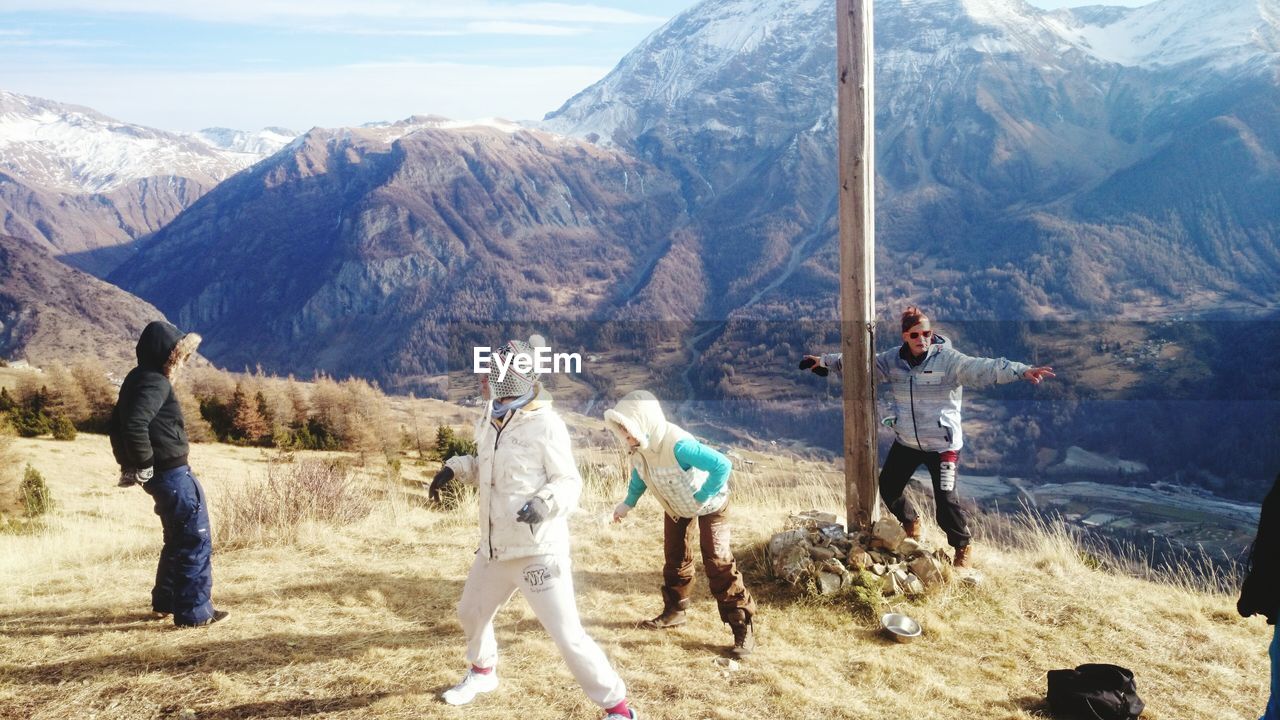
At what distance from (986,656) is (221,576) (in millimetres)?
6183

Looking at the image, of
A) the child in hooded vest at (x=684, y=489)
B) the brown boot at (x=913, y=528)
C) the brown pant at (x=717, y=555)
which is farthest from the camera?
the brown boot at (x=913, y=528)

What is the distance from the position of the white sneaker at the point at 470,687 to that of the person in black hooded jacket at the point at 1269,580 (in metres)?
3.63

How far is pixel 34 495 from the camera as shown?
18.3m

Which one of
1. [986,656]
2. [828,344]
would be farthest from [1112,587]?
[828,344]

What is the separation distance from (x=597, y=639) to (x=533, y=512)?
2319mm

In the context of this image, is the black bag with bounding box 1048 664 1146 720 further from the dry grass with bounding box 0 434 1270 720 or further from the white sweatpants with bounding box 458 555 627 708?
the white sweatpants with bounding box 458 555 627 708

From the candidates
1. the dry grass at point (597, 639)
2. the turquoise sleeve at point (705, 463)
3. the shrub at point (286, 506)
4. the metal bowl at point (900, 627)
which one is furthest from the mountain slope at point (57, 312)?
the metal bowl at point (900, 627)

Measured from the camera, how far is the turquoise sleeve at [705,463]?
469 centimetres

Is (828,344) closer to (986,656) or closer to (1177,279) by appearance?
(1177,279)

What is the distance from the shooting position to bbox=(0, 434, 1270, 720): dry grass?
14.9 ft

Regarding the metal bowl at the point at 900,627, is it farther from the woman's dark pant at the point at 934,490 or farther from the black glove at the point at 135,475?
the black glove at the point at 135,475

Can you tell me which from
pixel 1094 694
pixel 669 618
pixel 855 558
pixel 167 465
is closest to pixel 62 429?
pixel 167 465

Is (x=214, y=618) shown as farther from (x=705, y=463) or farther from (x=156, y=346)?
(x=705, y=463)

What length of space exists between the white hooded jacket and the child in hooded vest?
76 centimetres
